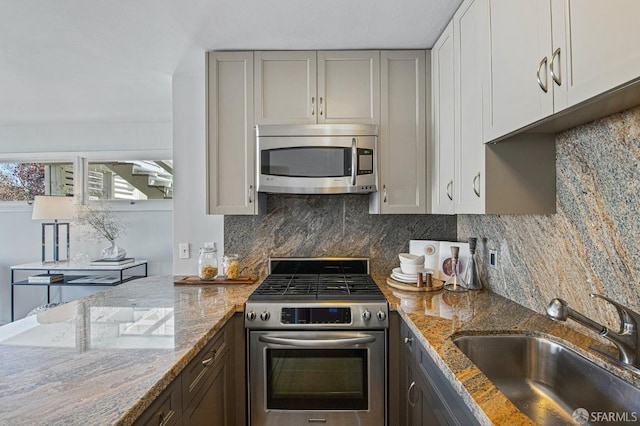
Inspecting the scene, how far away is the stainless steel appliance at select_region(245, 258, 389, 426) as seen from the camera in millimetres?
1762

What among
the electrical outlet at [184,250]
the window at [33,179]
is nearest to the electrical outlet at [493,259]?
the electrical outlet at [184,250]

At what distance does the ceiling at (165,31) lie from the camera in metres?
1.70

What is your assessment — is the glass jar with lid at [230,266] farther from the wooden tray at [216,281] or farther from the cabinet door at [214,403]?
the cabinet door at [214,403]

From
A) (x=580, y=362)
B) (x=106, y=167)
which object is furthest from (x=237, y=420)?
(x=106, y=167)

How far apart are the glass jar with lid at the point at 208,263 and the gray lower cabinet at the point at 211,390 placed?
0.55 metres

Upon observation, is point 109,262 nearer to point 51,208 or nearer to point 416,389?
point 51,208

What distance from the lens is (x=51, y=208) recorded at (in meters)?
3.54

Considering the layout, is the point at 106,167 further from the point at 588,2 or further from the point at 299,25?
the point at 588,2

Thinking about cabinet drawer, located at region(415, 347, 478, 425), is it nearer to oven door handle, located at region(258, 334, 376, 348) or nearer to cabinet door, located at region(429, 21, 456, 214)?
oven door handle, located at region(258, 334, 376, 348)

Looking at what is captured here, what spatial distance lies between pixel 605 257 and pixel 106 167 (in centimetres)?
450

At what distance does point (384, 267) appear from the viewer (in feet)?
8.06

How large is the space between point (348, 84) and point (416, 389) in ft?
5.60

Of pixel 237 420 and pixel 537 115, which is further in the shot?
pixel 237 420

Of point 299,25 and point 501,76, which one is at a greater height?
point 299,25
